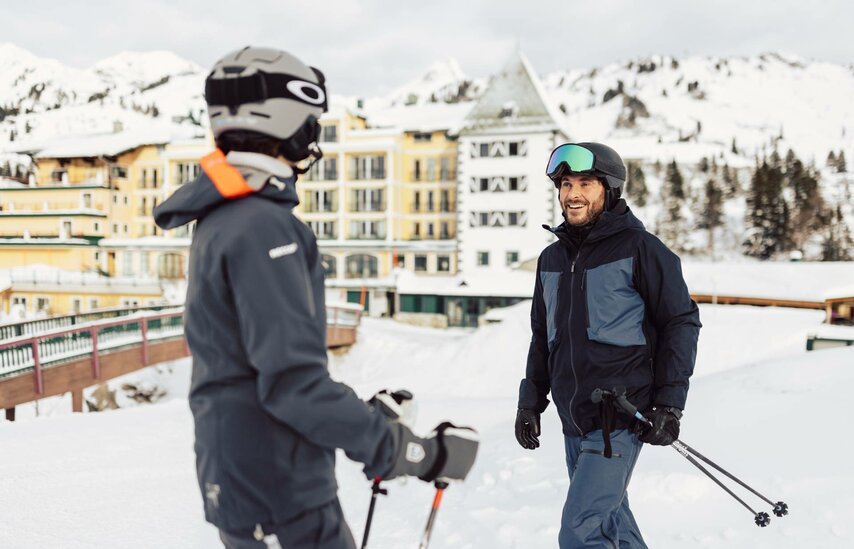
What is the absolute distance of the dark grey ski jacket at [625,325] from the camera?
3.08 m

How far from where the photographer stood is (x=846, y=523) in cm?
377

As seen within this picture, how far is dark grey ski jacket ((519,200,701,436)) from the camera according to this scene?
10.1ft

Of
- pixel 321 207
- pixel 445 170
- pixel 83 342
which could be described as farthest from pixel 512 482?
pixel 321 207

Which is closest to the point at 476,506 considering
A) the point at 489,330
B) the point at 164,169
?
the point at 489,330

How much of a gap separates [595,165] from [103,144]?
50460 millimetres

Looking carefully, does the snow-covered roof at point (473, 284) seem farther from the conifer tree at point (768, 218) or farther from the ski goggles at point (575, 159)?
the ski goggles at point (575, 159)

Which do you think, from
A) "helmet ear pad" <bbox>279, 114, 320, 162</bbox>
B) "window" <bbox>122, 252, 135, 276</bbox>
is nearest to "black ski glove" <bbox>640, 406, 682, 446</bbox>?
"helmet ear pad" <bbox>279, 114, 320, 162</bbox>

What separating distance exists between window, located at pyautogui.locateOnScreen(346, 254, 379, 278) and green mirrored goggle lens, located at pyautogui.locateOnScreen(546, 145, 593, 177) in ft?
117

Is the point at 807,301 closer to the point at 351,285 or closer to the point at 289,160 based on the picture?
the point at 351,285

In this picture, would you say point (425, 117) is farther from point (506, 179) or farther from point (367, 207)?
point (506, 179)

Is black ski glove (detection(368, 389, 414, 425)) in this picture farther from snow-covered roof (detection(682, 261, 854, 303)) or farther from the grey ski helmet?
snow-covered roof (detection(682, 261, 854, 303))

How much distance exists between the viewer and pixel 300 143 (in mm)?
1827

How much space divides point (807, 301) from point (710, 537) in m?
25.4

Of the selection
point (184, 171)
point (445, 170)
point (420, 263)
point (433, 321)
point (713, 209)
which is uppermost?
point (184, 171)
